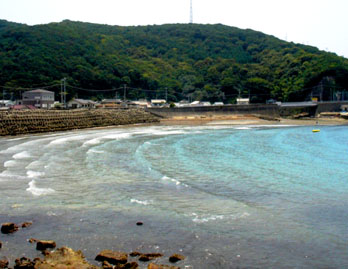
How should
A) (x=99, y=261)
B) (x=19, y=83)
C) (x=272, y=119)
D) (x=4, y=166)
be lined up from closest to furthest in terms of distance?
(x=99, y=261)
(x=4, y=166)
(x=272, y=119)
(x=19, y=83)

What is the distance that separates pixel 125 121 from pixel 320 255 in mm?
56066

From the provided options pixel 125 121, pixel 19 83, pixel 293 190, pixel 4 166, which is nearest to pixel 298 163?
pixel 293 190

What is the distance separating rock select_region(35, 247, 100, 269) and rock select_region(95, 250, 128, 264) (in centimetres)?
43

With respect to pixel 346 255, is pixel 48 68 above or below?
above

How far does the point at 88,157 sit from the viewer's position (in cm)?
2789

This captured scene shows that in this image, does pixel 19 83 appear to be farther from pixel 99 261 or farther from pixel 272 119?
pixel 99 261

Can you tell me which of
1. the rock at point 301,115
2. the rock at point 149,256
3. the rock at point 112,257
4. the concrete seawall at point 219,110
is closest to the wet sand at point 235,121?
the concrete seawall at point 219,110

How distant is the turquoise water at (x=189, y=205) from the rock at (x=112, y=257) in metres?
0.30

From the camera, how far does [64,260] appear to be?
→ 32.3 feet

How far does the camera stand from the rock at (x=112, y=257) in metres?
10.0

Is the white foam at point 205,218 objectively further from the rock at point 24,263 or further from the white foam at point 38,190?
the white foam at point 38,190

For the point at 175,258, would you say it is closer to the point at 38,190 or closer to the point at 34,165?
the point at 38,190

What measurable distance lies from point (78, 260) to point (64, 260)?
0.33 meters

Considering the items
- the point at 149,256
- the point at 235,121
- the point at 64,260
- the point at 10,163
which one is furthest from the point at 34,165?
the point at 235,121
